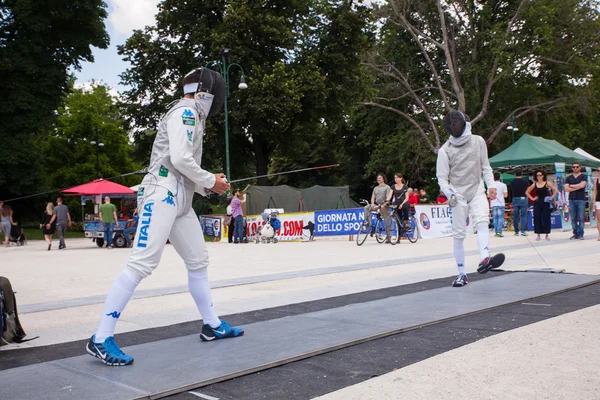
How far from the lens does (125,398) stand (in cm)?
345

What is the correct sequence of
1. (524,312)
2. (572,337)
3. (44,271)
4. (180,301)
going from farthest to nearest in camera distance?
(44,271) → (180,301) → (524,312) → (572,337)

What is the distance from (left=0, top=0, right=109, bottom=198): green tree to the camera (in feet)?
102

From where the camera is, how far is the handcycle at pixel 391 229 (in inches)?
692

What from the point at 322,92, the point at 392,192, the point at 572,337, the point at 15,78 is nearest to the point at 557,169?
the point at 392,192

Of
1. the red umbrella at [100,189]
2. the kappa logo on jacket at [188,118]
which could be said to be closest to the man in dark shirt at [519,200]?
the red umbrella at [100,189]

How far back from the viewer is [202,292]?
15.9ft

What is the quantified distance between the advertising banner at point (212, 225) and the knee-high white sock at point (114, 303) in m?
22.1

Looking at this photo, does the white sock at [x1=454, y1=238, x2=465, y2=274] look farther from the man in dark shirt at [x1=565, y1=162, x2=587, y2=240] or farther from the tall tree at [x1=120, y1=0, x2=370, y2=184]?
the tall tree at [x1=120, y1=0, x2=370, y2=184]

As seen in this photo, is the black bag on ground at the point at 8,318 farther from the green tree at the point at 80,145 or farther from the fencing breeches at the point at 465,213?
the green tree at the point at 80,145

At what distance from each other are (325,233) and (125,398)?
19021 mm

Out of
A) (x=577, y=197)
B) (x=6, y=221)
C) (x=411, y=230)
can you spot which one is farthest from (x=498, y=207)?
(x=6, y=221)

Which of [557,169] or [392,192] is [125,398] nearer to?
[392,192]

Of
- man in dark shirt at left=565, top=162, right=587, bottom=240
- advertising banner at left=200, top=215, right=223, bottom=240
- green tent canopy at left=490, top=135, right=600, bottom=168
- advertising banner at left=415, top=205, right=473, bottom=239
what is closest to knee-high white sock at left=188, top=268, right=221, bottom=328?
man in dark shirt at left=565, top=162, right=587, bottom=240

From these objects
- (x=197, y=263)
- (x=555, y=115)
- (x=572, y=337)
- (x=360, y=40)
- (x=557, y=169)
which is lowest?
(x=572, y=337)
